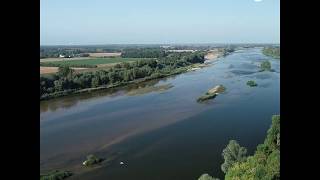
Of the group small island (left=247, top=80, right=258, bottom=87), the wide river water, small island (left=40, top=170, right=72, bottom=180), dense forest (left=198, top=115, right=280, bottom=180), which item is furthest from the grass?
small island (left=40, top=170, right=72, bottom=180)

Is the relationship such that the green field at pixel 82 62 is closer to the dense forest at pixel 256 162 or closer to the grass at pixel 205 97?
the grass at pixel 205 97

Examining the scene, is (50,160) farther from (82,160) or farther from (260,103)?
(260,103)

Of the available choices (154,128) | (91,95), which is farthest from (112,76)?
(154,128)
